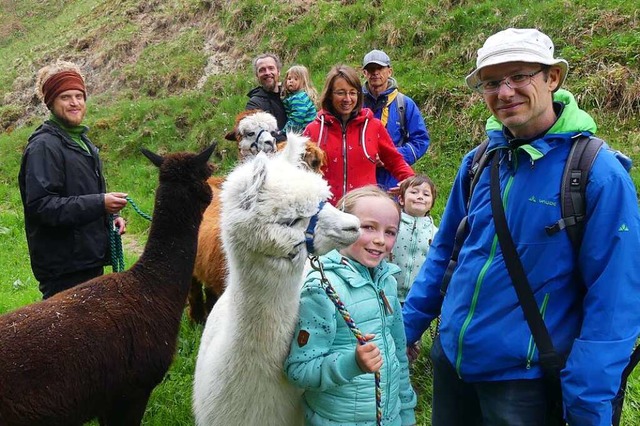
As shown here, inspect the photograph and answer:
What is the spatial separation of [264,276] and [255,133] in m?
2.11

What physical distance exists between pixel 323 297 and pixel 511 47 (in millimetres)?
961

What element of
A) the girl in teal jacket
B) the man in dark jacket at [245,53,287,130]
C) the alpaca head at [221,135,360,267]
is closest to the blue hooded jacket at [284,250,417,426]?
the girl in teal jacket

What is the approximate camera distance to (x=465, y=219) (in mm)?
1851

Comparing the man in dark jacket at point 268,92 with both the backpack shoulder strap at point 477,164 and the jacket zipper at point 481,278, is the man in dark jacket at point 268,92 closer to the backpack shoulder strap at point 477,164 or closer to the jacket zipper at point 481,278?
the backpack shoulder strap at point 477,164

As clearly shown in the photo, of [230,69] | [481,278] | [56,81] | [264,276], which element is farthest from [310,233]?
[230,69]

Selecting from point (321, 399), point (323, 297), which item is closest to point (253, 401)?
point (321, 399)


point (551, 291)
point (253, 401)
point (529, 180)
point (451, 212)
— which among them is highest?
point (529, 180)

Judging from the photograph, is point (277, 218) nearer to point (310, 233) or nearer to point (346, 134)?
point (310, 233)

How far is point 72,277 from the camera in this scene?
9.27 feet

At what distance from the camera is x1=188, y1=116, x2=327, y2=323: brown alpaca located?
12.3 feet

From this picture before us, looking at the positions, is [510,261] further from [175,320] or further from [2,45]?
[2,45]

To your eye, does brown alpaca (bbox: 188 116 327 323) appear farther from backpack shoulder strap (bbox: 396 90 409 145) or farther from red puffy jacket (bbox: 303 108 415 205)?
backpack shoulder strap (bbox: 396 90 409 145)

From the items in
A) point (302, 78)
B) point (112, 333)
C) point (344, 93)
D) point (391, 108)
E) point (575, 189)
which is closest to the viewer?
point (575, 189)

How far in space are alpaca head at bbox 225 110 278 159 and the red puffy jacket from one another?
1.07 ft
